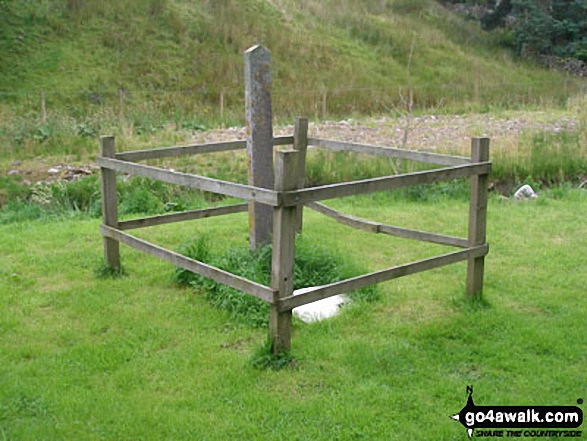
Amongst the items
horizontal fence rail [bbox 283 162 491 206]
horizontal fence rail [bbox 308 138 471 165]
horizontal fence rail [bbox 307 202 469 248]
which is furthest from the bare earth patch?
horizontal fence rail [bbox 283 162 491 206]

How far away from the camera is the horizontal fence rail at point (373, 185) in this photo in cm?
489

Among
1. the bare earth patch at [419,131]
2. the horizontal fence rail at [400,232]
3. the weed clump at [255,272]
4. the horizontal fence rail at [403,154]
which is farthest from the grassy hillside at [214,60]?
the weed clump at [255,272]

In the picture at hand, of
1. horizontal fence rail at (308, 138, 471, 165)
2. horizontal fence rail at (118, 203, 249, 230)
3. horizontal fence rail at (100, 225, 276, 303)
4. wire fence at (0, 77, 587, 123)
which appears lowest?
wire fence at (0, 77, 587, 123)

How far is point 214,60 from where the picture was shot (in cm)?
2516

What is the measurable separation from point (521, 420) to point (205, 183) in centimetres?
277

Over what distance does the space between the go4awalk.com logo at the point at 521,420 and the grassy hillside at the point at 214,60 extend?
50.0ft

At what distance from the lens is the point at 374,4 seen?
3775 centimetres

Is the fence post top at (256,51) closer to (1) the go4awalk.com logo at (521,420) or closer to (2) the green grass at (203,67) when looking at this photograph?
(1) the go4awalk.com logo at (521,420)

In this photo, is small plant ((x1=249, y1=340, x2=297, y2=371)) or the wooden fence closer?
the wooden fence

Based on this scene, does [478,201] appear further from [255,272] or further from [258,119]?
[258,119]

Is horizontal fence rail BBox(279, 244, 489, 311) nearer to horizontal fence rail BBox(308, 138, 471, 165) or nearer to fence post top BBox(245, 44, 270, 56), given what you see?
horizontal fence rail BBox(308, 138, 471, 165)

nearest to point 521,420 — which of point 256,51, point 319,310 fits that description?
point 319,310

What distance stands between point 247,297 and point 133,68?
19080mm

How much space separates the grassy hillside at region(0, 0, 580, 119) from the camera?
21828 mm
